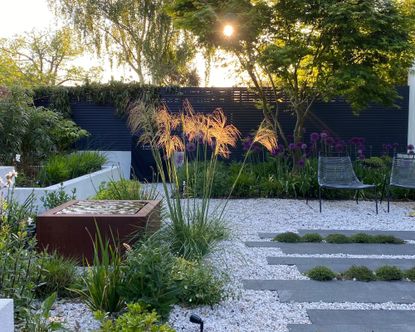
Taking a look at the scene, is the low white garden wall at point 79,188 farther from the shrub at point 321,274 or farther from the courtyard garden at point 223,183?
the shrub at point 321,274

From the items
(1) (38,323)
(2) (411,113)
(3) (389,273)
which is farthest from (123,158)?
(1) (38,323)

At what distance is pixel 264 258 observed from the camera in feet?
16.0

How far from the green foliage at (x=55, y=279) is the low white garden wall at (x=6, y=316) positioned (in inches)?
50.6

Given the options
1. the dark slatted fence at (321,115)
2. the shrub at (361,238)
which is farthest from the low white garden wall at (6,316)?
the dark slatted fence at (321,115)

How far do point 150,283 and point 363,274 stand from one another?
1.96 metres

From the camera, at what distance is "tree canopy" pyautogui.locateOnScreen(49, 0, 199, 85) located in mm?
16844

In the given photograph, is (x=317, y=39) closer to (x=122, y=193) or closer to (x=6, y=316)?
(x=122, y=193)

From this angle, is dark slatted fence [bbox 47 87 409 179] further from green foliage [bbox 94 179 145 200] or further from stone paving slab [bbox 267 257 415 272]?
stone paving slab [bbox 267 257 415 272]

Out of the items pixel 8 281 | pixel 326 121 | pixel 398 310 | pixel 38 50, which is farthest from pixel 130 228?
pixel 38 50

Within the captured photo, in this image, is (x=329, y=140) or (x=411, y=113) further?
(x=411, y=113)

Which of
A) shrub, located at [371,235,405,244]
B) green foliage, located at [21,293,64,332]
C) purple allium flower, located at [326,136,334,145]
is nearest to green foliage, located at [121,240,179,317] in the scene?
green foliage, located at [21,293,64,332]

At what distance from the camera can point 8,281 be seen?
297cm

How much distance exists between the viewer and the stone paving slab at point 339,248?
5219mm

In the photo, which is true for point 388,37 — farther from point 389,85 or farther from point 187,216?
point 187,216
